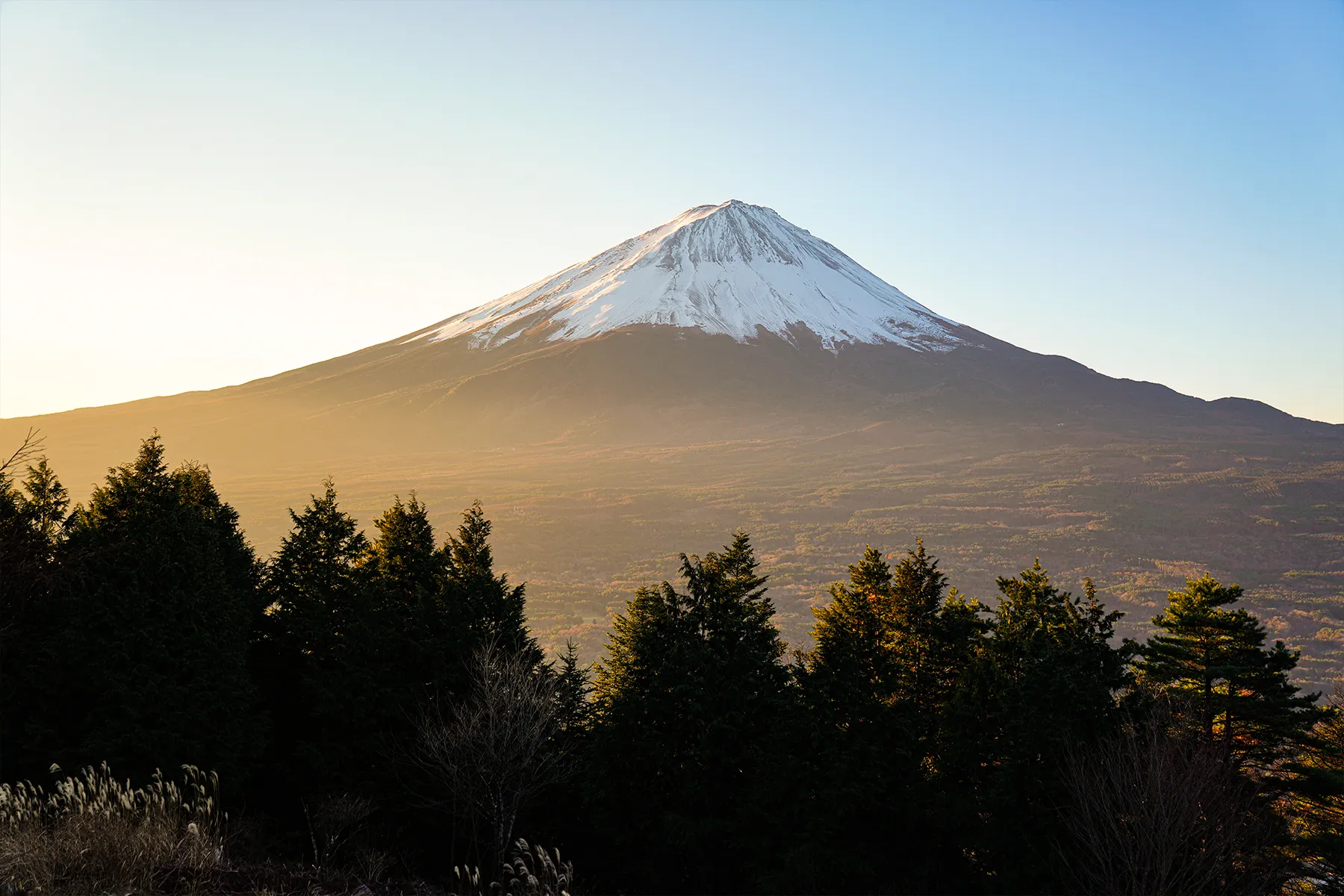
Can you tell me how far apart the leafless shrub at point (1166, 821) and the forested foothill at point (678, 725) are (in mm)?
108

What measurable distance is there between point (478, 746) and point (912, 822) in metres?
11.8

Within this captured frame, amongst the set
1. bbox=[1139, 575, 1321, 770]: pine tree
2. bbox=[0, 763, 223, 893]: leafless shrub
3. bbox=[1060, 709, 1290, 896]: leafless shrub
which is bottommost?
bbox=[1060, 709, 1290, 896]: leafless shrub

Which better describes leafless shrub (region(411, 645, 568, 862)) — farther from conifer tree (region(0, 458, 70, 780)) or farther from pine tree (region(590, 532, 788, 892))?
conifer tree (region(0, 458, 70, 780))

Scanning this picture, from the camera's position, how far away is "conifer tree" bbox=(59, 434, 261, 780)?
59.7 ft

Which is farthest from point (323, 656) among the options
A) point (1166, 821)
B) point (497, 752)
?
point (1166, 821)

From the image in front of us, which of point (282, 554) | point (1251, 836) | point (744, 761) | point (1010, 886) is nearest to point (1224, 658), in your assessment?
point (1251, 836)

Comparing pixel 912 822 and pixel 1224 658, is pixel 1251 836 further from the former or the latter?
pixel 912 822

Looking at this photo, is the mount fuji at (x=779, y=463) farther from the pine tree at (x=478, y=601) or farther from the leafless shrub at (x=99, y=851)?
the leafless shrub at (x=99, y=851)

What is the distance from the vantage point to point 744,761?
21.6 m

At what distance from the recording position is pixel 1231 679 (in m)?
19.9

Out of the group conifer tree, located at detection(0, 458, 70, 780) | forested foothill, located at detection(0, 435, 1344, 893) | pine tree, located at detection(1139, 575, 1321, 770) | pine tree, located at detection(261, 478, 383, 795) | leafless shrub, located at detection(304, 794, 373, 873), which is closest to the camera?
leafless shrub, located at detection(304, 794, 373, 873)

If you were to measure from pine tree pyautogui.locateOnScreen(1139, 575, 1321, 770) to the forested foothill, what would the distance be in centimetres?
9

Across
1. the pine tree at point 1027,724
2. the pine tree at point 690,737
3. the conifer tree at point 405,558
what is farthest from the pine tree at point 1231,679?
the conifer tree at point 405,558

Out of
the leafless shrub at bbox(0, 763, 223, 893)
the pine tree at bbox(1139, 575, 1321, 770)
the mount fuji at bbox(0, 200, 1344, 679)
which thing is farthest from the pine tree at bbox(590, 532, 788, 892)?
the mount fuji at bbox(0, 200, 1344, 679)
